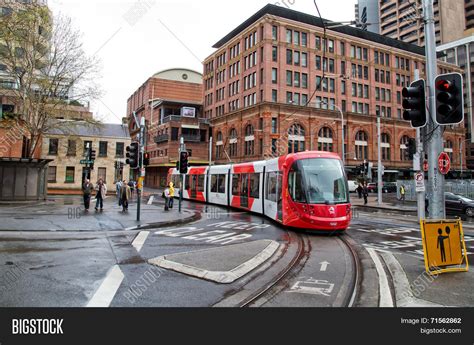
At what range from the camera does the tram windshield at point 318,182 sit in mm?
11617

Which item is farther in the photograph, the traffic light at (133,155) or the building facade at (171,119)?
the building facade at (171,119)

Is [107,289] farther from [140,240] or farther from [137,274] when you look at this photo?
[140,240]

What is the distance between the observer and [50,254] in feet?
26.4

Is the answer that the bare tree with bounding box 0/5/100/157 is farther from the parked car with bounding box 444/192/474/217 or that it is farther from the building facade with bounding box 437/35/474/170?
the building facade with bounding box 437/35/474/170

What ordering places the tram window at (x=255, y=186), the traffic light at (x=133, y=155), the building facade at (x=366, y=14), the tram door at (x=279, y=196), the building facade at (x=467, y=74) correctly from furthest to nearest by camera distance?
the building facade at (x=467, y=74) < the tram window at (x=255, y=186) < the traffic light at (x=133, y=155) < the tram door at (x=279, y=196) < the building facade at (x=366, y=14)

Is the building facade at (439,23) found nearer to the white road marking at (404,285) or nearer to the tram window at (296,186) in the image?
the tram window at (296,186)

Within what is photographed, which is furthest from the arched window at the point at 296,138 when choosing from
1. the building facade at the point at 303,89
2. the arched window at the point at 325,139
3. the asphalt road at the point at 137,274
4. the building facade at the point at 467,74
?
the building facade at the point at 467,74

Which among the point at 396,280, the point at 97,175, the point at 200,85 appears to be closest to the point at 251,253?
the point at 396,280

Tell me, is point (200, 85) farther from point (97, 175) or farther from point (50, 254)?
point (50, 254)

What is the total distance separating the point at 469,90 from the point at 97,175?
93625 millimetres

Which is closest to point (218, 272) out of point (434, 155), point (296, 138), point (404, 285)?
point (404, 285)

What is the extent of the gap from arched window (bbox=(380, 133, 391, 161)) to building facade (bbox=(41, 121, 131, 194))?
153 ft

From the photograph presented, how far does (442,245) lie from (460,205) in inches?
689

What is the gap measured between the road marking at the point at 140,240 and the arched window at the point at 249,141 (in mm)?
43680
